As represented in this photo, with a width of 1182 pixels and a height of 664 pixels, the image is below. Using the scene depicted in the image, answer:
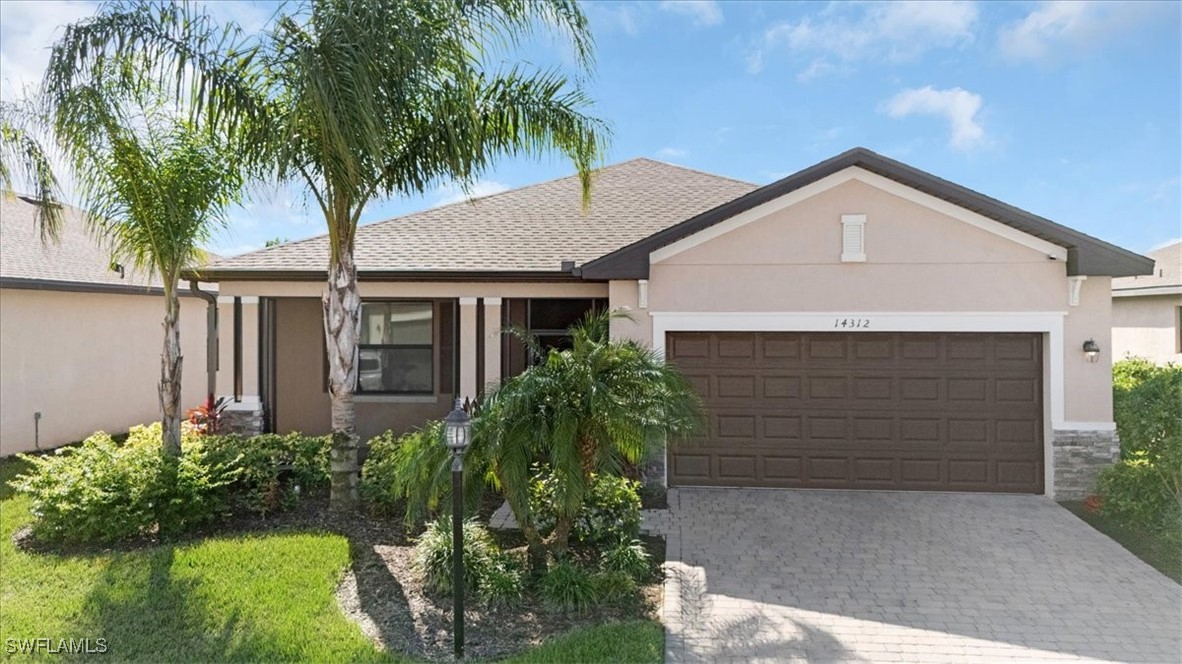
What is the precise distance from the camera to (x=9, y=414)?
430 inches

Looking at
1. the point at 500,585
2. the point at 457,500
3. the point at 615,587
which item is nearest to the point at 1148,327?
the point at 615,587

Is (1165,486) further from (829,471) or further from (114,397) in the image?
(114,397)

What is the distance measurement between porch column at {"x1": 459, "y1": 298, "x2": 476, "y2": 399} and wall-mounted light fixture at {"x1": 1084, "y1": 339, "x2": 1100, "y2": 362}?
892 centimetres

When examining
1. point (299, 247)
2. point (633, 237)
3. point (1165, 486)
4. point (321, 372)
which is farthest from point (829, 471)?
point (299, 247)

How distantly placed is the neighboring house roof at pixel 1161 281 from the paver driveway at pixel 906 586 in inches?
384

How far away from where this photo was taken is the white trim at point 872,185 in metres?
8.20

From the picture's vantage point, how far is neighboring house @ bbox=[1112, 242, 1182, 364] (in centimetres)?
1413

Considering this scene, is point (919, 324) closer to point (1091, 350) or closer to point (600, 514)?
point (1091, 350)

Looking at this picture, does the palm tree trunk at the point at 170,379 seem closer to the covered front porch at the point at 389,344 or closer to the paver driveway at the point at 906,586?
the covered front porch at the point at 389,344

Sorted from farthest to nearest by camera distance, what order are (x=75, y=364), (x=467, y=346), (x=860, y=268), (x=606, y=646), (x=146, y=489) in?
1. (x=75, y=364)
2. (x=467, y=346)
3. (x=860, y=268)
4. (x=146, y=489)
5. (x=606, y=646)

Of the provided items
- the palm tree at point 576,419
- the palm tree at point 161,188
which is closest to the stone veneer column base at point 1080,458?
the palm tree at point 576,419

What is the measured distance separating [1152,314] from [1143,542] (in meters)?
11.6

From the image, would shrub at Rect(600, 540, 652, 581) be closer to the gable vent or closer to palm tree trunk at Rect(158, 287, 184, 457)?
the gable vent

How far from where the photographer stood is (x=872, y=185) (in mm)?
8375
